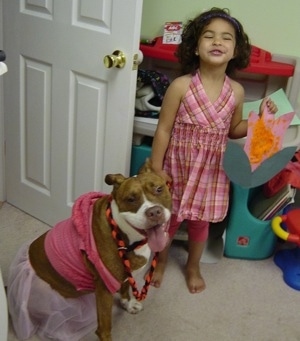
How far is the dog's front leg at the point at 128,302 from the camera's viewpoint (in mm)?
1616

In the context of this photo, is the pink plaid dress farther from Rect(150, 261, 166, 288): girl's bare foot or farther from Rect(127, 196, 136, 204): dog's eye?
Rect(127, 196, 136, 204): dog's eye

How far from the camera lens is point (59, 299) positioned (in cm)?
142

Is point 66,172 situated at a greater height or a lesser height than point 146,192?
lesser

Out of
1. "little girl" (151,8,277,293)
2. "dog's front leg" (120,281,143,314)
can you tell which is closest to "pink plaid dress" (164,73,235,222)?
"little girl" (151,8,277,293)

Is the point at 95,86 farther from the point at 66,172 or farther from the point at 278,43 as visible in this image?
the point at 278,43

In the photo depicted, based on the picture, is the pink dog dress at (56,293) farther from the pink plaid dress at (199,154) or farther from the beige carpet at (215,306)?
the pink plaid dress at (199,154)

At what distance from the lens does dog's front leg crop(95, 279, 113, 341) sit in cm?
135

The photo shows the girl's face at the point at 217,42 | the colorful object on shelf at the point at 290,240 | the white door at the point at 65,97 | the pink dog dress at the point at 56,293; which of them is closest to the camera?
the pink dog dress at the point at 56,293

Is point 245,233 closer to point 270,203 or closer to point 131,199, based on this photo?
point 270,203

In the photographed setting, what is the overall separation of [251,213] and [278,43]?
73cm

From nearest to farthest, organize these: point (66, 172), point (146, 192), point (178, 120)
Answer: point (146, 192)
point (178, 120)
point (66, 172)

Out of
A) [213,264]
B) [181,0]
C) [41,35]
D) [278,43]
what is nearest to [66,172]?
[41,35]

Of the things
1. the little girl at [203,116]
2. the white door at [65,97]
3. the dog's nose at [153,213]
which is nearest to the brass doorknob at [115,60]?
the white door at [65,97]

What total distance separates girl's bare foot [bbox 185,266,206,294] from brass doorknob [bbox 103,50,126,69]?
2.75 feet
